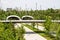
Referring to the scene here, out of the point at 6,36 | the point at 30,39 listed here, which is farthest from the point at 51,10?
the point at 6,36

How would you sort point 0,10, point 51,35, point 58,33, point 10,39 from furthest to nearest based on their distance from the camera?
point 0,10
point 51,35
point 58,33
point 10,39

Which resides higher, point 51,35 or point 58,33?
point 58,33

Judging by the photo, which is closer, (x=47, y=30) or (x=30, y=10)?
(x=47, y=30)

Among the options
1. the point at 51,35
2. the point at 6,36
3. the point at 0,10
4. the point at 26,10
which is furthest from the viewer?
the point at 26,10

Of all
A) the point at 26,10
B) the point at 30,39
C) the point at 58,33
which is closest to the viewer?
→ the point at 58,33

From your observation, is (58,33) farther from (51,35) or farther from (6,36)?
(6,36)

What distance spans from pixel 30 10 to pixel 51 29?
25641 mm

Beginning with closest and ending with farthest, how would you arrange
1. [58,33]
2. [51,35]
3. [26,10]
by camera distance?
1. [58,33]
2. [51,35]
3. [26,10]

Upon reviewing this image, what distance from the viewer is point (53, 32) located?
44.8 feet

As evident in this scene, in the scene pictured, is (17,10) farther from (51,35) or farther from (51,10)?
(51,35)

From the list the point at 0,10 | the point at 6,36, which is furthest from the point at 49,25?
the point at 0,10

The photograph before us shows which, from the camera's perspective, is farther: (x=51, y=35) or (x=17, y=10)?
(x=17, y=10)

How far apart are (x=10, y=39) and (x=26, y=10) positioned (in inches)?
1269

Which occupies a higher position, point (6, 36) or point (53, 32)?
point (6, 36)
